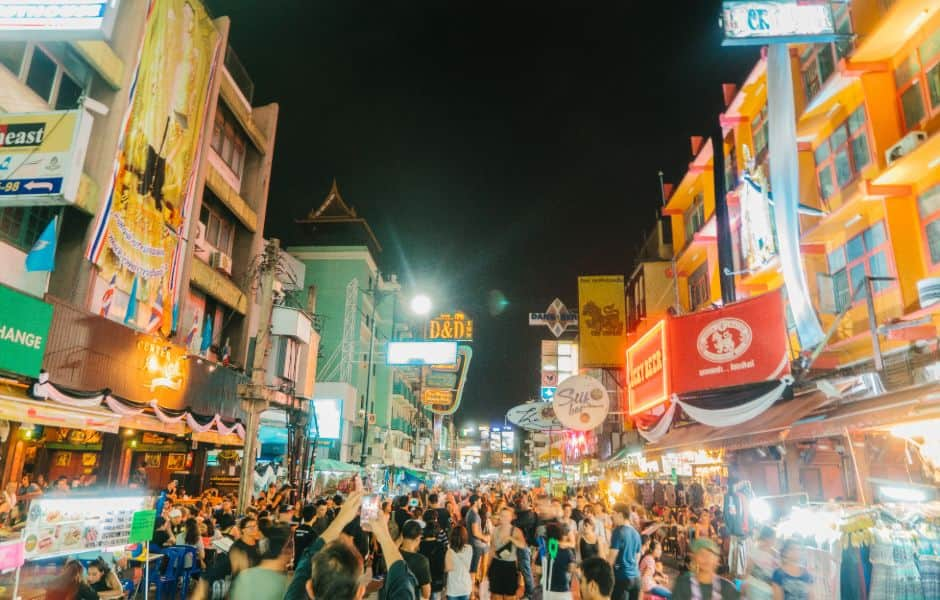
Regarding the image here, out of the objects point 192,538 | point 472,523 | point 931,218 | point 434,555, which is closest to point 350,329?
point 472,523

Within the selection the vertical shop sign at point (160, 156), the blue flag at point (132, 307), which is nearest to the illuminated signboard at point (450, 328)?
the vertical shop sign at point (160, 156)

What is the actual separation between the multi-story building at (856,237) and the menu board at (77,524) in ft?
31.8

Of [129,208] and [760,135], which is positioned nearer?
[129,208]

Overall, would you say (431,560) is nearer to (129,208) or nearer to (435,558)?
(435,558)

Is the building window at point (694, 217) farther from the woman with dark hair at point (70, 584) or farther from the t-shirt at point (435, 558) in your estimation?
the woman with dark hair at point (70, 584)

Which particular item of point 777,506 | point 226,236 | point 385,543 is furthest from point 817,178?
point 226,236

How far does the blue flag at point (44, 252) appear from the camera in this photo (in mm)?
11969

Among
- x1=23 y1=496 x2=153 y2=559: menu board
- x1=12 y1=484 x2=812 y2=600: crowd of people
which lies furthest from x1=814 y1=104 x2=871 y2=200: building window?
x1=23 y1=496 x2=153 y2=559: menu board

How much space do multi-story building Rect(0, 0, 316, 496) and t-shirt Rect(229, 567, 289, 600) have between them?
7.40 meters

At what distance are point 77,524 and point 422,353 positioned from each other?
22506 millimetres

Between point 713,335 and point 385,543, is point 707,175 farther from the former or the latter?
point 385,543

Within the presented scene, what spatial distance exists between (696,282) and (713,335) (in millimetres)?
13128

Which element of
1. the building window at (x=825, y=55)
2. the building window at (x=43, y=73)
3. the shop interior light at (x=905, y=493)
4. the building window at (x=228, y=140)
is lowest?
the shop interior light at (x=905, y=493)

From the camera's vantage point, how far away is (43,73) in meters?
13.1
